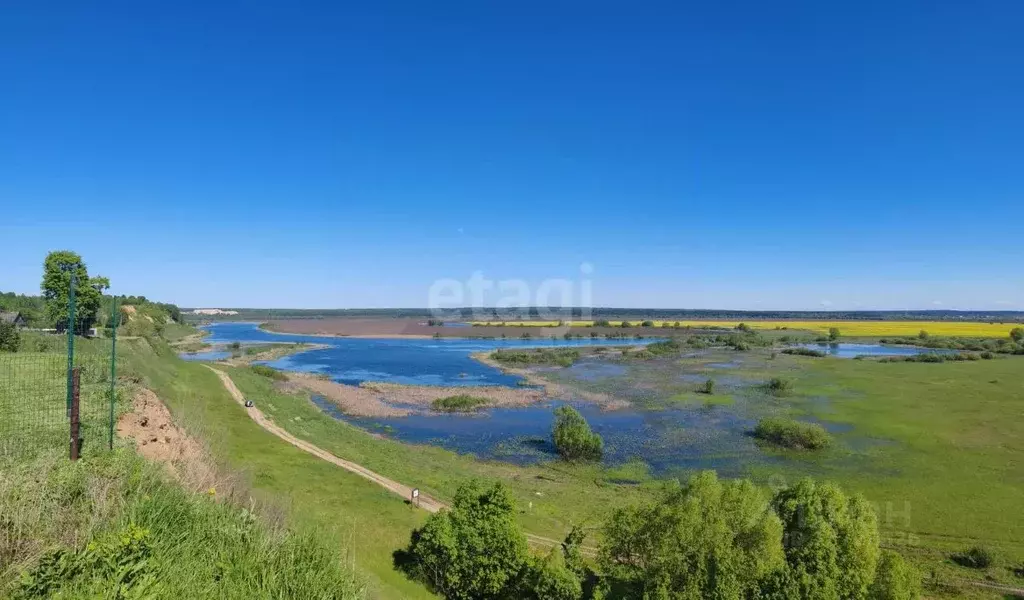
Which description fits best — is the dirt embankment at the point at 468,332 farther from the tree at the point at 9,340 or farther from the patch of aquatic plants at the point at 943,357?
the tree at the point at 9,340

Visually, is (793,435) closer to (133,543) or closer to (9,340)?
(133,543)

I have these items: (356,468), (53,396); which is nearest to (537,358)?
(356,468)

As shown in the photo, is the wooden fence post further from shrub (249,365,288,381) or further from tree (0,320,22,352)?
shrub (249,365,288,381)

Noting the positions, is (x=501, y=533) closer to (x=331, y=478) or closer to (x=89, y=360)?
(x=331, y=478)

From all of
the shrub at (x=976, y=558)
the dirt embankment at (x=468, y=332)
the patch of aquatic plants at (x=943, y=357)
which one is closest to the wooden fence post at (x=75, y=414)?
the shrub at (x=976, y=558)

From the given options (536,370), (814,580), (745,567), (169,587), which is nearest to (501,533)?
(745,567)

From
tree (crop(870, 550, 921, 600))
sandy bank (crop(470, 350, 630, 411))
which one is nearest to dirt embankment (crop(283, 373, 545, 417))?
sandy bank (crop(470, 350, 630, 411))

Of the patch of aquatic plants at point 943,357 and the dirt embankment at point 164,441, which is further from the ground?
the dirt embankment at point 164,441
